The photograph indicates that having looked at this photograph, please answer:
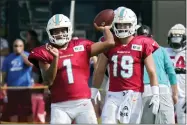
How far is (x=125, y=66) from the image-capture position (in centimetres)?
888

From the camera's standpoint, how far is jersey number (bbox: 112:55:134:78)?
350 inches

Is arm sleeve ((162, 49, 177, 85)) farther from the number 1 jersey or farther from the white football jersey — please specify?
the number 1 jersey

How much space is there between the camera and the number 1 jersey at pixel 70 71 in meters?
8.39

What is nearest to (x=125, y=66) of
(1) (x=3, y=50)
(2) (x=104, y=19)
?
(2) (x=104, y=19)

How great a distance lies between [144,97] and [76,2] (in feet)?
18.7

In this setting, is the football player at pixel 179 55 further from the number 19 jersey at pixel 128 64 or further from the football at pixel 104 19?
the football at pixel 104 19

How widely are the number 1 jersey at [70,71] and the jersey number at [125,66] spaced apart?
50 cm

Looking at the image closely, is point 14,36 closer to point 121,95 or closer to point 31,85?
point 31,85

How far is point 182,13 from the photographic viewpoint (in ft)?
49.7

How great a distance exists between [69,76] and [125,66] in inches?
29.5

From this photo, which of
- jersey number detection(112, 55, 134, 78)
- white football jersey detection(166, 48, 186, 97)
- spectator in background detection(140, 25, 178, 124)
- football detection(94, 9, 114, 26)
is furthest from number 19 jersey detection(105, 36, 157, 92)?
white football jersey detection(166, 48, 186, 97)

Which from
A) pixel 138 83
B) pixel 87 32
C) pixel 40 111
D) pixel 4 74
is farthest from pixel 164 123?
pixel 87 32

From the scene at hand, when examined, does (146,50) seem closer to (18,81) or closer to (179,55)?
(179,55)

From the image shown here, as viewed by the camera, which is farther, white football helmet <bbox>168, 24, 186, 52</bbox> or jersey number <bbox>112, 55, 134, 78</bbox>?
white football helmet <bbox>168, 24, 186, 52</bbox>
